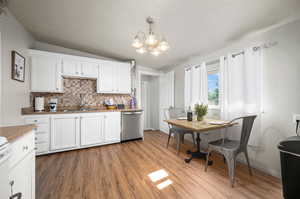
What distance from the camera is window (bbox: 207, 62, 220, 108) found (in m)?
2.76

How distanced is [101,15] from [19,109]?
221 centimetres

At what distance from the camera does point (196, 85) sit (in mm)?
3037

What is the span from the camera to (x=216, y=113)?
2723 mm

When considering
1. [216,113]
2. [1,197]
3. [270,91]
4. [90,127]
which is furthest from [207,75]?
[1,197]

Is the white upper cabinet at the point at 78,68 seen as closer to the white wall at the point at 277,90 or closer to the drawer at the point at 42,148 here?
the drawer at the point at 42,148

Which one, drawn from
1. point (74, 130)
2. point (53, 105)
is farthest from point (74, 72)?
point (74, 130)

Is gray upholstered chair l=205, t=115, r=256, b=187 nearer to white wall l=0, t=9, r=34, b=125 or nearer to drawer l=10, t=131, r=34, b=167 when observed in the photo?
drawer l=10, t=131, r=34, b=167

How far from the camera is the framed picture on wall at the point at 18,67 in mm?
1926

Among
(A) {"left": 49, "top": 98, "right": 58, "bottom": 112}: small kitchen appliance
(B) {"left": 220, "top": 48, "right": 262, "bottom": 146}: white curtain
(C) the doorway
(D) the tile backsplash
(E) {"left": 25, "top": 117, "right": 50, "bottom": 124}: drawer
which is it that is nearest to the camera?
(B) {"left": 220, "top": 48, "right": 262, "bottom": 146}: white curtain

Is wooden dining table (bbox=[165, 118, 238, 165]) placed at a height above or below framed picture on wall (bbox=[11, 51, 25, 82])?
below

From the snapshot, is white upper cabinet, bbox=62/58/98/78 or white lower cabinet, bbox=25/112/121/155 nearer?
white lower cabinet, bbox=25/112/121/155

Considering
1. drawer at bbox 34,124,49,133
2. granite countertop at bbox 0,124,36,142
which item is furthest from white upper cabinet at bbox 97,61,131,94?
granite countertop at bbox 0,124,36,142

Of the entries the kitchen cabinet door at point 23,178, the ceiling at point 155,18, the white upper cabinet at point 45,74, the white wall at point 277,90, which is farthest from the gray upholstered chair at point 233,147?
the white upper cabinet at point 45,74

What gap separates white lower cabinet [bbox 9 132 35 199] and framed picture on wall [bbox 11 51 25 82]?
59.4 inches
